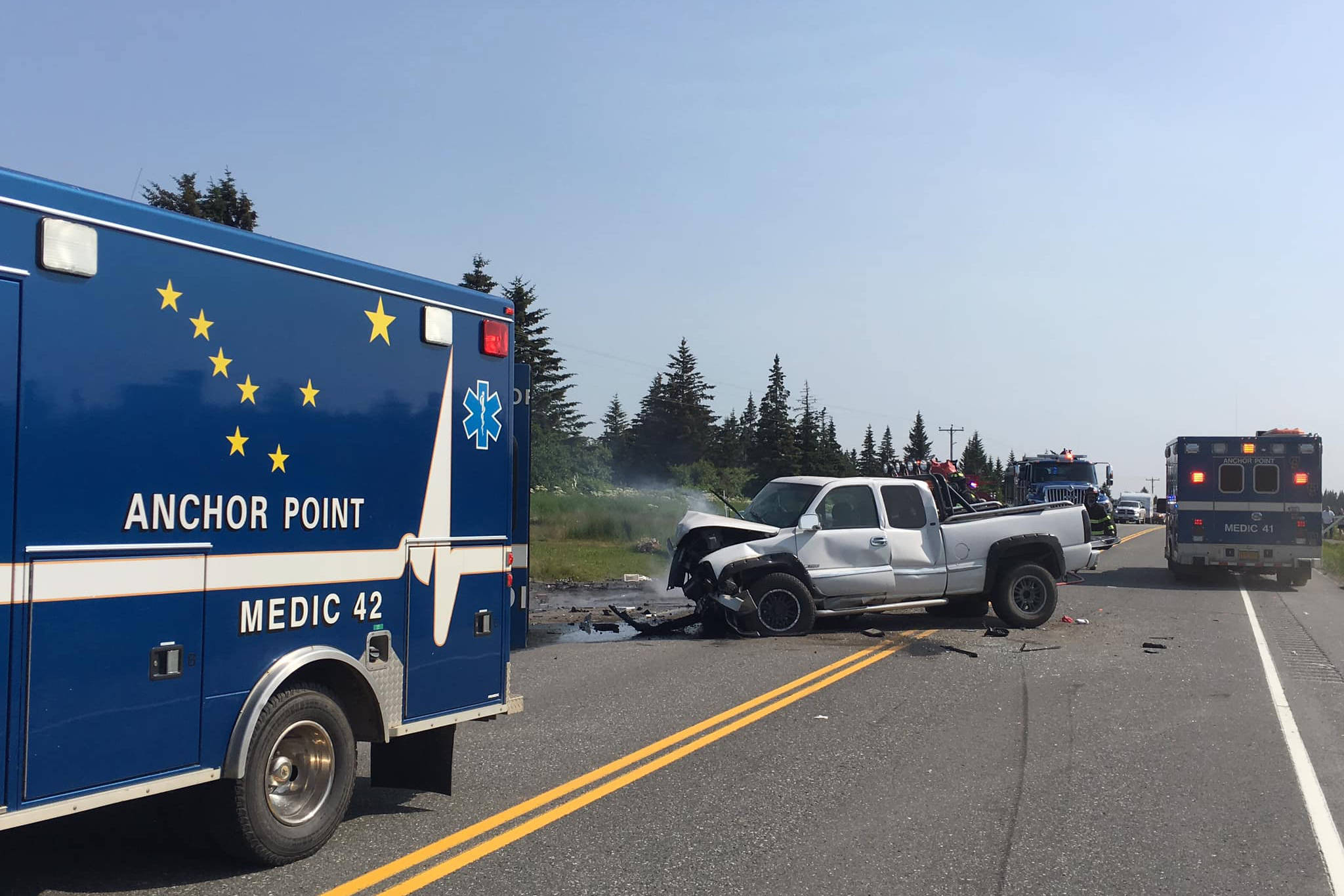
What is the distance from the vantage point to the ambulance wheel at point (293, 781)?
5219 millimetres

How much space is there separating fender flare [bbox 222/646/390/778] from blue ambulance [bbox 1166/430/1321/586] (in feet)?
73.2

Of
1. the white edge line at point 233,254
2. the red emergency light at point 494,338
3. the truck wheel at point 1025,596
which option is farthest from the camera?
the truck wheel at point 1025,596

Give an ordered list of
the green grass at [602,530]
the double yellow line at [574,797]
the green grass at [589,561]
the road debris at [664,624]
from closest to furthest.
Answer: the double yellow line at [574,797] < the road debris at [664,624] < the green grass at [589,561] < the green grass at [602,530]

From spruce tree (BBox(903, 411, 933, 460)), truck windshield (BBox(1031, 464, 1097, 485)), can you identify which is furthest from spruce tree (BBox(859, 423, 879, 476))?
truck windshield (BBox(1031, 464, 1097, 485))

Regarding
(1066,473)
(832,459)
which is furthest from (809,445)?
(1066,473)

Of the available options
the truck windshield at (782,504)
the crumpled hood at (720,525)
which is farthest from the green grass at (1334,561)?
the crumpled hood at (720,525)

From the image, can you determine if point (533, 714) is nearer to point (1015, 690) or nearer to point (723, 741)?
point (723, 741)

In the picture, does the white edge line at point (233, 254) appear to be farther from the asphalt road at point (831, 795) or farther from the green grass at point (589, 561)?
the green grass at point (589, 561)

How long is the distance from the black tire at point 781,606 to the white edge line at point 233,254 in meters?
8.07

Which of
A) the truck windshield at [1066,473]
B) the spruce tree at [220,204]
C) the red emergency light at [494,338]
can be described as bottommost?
the truck windshield at [1066,473]

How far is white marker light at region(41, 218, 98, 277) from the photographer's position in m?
4.37

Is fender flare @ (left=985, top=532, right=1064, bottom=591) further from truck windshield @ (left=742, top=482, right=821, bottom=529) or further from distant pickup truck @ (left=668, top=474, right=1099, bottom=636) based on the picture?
truck windshield @ (left=742, top=482, right=821, bottom=529)

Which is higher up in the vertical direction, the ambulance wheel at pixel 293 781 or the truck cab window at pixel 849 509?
the truck cab window at pixel 849 509

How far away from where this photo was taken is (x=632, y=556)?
2853 cm
